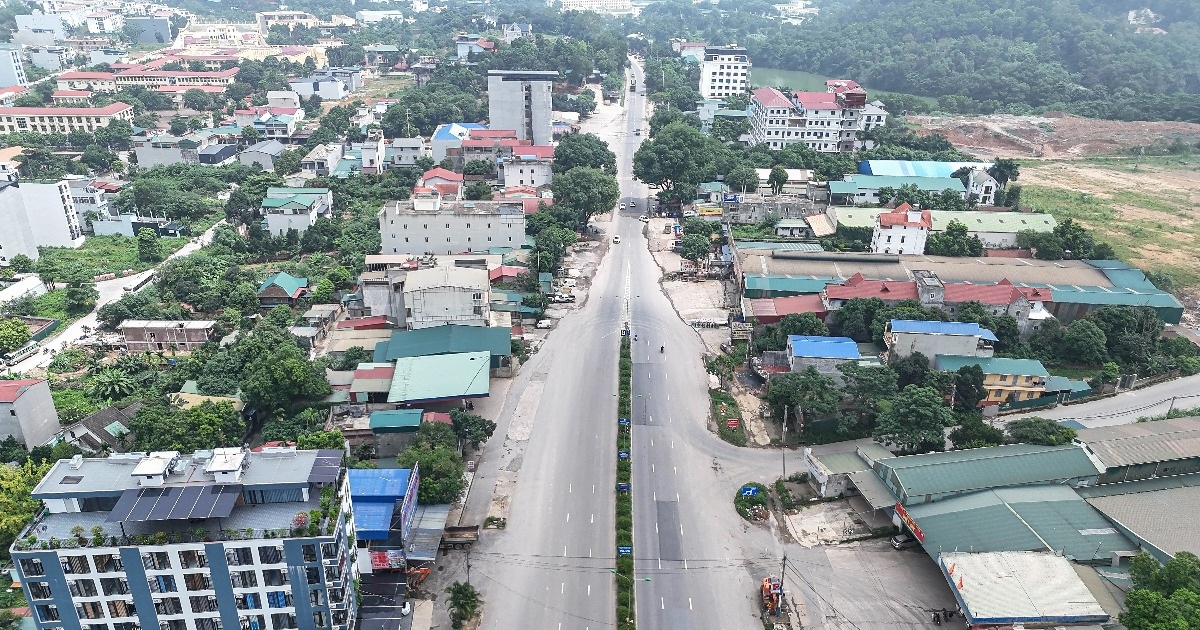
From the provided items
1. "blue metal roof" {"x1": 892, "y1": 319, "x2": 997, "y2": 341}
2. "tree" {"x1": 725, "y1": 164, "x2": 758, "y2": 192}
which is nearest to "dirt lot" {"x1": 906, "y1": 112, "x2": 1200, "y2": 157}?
"tree" {"x1": 725, "y1": 164, "x2": 758, "y2": 192}

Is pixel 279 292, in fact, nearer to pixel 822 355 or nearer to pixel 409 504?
pixel 409 504

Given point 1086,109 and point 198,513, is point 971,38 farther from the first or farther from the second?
point 198,513

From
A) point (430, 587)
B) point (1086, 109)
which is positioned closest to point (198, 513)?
point (430, 587)

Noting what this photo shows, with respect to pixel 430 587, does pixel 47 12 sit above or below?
above

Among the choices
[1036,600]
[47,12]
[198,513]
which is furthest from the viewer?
[47,12]

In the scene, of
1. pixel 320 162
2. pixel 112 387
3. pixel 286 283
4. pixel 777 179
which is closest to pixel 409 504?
pixel 112 387

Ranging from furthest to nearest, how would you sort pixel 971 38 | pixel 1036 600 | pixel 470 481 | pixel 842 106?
1. pixel 971 38
2. pixel 842 106
3. pixel 470 481
4. pixel 1036 600

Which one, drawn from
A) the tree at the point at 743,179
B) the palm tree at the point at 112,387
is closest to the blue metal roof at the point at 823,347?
the tree at the point at 743,179
